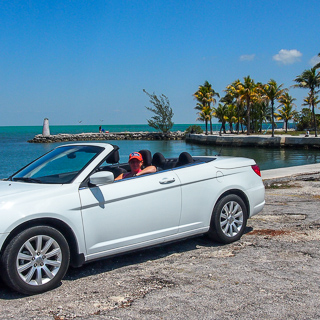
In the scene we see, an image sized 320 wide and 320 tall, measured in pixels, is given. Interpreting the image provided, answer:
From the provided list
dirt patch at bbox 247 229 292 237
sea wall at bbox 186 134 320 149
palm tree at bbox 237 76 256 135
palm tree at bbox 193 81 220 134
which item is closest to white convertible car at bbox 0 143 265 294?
dirt patch at bbox 247 229 292 237

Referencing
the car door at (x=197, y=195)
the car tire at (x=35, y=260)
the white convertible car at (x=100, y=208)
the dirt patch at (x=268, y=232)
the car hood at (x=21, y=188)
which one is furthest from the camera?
the dirt patch at (x=268, y=232)

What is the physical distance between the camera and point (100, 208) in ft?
14.8

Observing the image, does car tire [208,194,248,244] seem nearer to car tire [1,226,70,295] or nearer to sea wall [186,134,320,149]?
car tire [1,226,70,295]

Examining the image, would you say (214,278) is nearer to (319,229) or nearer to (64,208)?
(64,208)

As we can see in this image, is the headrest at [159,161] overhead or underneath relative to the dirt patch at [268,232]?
overhead

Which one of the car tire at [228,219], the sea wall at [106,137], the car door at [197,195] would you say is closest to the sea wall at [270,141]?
the sea wall at [106,137]

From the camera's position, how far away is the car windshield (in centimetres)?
487

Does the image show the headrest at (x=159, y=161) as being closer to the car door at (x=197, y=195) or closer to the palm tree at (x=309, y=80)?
the car door at (x=197, y=195)

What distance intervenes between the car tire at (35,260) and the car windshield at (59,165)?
2.55 ft

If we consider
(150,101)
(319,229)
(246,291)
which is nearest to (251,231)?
(319,229)

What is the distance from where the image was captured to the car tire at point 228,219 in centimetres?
566

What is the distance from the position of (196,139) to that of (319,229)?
76507 millimetres

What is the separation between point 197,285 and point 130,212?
3.53ft

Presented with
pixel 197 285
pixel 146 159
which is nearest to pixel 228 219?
pixel 146 159
